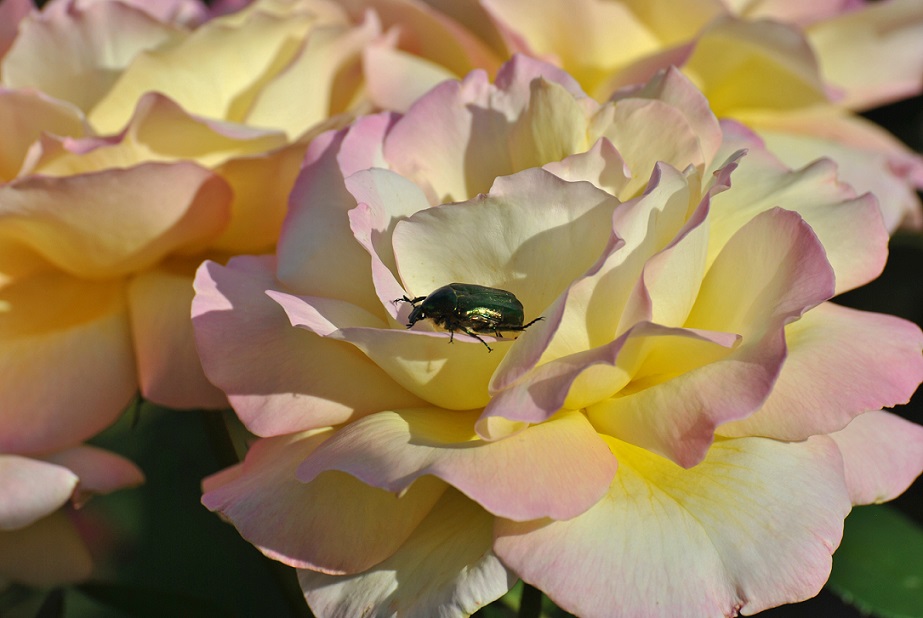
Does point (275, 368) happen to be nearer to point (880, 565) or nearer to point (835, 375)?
point (835, 375)

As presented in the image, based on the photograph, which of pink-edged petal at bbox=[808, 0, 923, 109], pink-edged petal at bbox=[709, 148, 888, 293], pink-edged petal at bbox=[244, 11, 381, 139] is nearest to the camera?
pink-edged petal at bbox=[709, 148, 888, 293]

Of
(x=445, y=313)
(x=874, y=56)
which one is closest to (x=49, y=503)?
(x=445, y=313)

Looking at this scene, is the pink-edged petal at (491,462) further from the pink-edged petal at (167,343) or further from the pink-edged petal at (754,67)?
the pink-edged petal at (754,67)

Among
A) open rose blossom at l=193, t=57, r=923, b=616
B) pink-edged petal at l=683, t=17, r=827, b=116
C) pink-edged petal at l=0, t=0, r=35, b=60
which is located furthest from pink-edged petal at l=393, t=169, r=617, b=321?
pink-edged petal at l=0, t=0, r=35, b=60

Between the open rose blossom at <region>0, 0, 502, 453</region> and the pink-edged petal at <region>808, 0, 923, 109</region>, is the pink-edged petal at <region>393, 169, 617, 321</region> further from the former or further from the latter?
the pink-edged petal at <region>808, 0, 923, 109</region>

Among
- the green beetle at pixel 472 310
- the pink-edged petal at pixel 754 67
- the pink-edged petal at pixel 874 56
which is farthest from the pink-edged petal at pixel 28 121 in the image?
the pink-edged petal at pixel 874 56

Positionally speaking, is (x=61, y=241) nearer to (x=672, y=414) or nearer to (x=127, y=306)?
(x=127, y=306)

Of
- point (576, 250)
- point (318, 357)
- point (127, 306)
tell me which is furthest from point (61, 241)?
point (576, 250)
